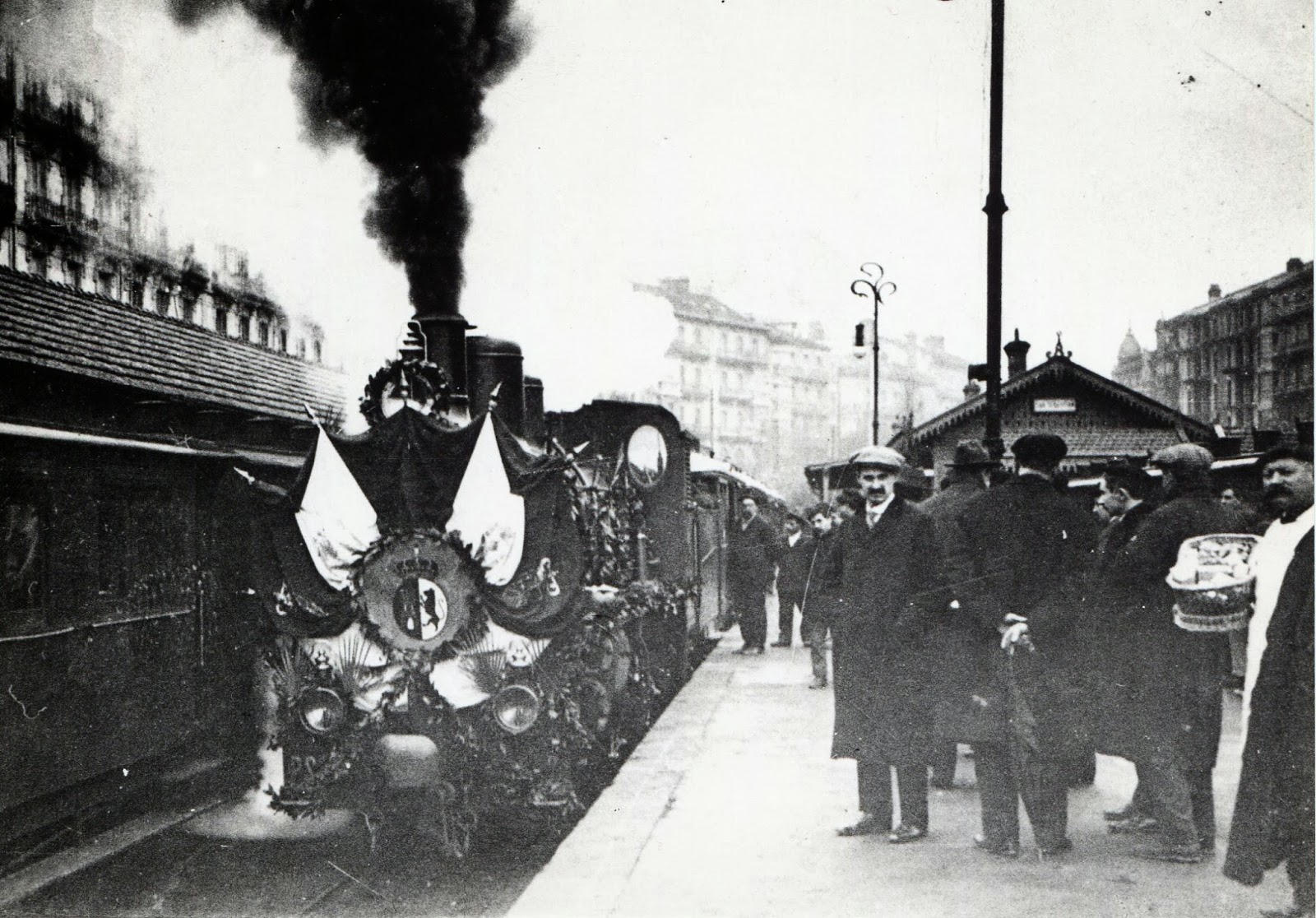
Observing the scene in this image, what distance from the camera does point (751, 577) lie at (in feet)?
41.0

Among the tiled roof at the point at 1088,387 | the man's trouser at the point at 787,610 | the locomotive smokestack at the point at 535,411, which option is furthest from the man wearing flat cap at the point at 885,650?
the man's trouser at the point at 787,610

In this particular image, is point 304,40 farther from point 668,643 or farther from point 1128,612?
point 1128,612

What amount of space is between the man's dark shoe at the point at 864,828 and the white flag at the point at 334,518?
286 centimetres

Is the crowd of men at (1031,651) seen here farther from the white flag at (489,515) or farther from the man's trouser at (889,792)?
the white flag at (489,515)

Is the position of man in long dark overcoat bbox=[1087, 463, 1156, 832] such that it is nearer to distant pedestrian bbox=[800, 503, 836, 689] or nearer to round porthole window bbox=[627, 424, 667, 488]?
distant pedestrian bbox=[800, 503, 836, 689]

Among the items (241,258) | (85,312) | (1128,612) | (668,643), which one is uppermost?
(241,258)

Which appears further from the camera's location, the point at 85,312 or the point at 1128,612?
the point at 85,312

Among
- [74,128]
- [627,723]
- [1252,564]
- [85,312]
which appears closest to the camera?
[1252,564]

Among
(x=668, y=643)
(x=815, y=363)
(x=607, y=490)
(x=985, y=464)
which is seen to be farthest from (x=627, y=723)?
(x=815, y=363)

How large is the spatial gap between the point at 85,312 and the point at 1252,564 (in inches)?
288

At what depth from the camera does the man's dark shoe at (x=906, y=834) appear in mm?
4973

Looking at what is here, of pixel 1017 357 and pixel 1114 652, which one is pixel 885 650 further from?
pixel 1017 357

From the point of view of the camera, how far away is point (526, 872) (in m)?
5.71

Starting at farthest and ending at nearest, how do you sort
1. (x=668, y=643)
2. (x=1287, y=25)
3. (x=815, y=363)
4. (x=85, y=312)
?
(x=815, y=363) < (x=668, y=643) < (x=85, y=312) < (x=1287, y=25)
